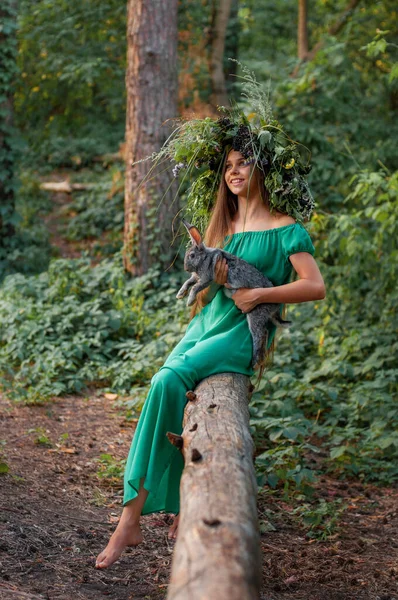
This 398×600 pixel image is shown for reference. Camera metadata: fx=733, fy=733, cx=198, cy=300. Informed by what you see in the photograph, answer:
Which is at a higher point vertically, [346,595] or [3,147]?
[3,147]

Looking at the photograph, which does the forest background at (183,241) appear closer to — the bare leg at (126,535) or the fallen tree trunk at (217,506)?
the bare leg at (126,535)

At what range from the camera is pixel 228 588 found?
5.83 ft

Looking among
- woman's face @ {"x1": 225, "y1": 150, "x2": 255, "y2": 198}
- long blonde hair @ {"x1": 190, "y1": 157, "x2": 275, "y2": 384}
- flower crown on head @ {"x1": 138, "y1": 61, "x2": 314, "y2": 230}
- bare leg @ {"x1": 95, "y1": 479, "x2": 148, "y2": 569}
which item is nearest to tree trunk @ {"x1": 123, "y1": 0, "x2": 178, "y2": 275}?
flower crown on head @ {"x1": 138, "y1": 61, "x2": 314, "y2": 230}

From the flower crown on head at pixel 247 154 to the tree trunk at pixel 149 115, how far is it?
4252 millimetres

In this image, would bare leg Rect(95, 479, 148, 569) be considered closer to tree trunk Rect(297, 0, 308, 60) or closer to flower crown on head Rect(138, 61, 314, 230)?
flower crown on head Rect(138, 61, 314, 230)

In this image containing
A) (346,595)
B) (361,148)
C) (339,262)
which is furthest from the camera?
(361,148)

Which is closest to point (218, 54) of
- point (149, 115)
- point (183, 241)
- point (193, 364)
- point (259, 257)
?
point (149, 115)

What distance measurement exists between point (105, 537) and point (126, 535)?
0.61 metres

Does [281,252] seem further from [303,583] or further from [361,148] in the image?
[361,148]

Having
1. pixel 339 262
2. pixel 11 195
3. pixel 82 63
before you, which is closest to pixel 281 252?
pixel 339 262

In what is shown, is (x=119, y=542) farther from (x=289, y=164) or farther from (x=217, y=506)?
(x=289, y=164)

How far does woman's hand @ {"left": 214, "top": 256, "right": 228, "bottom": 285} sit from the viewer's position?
3725mm

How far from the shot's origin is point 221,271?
373cm

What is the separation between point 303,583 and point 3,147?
27.2 feet
